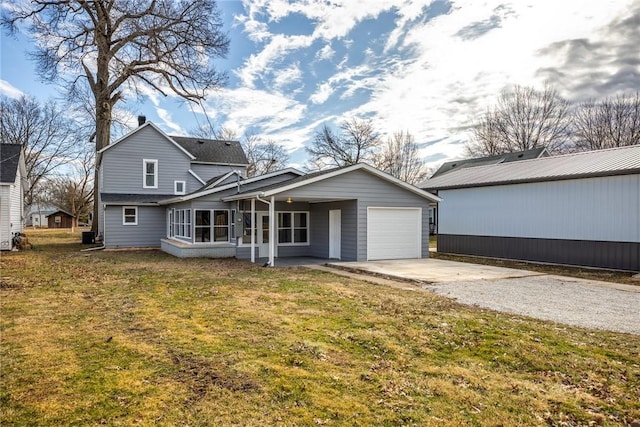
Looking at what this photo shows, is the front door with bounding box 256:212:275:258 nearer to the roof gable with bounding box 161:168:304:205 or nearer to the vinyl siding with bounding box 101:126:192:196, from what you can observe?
the roof gable with bounding box 161:168:304:205

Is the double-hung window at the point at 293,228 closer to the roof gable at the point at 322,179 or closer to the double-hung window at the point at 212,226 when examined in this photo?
the double-hung window at the point at 212,226

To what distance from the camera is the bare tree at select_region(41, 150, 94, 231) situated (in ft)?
139

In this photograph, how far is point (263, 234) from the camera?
15930mm

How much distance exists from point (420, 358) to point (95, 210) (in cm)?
2670

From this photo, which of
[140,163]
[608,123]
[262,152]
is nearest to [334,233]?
[140,163]

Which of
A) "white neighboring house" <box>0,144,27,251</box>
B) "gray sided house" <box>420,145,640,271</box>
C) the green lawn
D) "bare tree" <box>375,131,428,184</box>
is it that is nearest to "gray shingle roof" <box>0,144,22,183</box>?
"white neighboring house" <box>0,144,27,251</box>

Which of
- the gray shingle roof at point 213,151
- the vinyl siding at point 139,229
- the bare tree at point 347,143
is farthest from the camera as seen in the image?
the bare tree at point 347,143

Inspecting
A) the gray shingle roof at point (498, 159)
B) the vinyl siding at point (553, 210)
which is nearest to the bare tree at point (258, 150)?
the gray shingle roof at point (498, 159)

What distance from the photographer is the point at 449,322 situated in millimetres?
6070

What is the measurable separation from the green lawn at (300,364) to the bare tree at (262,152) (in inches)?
1381

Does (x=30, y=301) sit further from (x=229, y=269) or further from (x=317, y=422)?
(x=317, y=422)

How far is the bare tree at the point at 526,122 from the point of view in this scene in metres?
33.8

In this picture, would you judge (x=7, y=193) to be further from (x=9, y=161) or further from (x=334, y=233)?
(x=334, y=233)

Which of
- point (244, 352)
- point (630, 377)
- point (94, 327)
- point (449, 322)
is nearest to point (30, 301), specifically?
point (94, 327)
